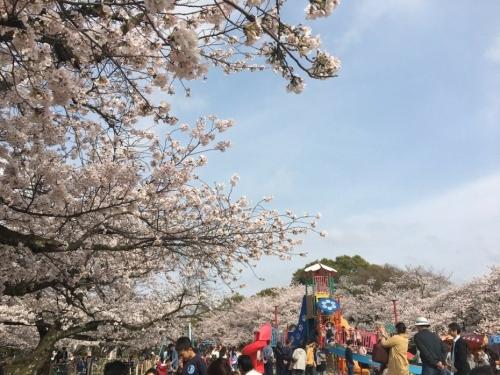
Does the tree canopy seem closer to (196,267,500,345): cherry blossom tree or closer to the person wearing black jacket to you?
(196,267,500,345): cherry blossom tree

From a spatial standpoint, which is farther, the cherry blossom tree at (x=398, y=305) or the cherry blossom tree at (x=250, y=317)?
the cherry blossom tree at (x=250, y=317)

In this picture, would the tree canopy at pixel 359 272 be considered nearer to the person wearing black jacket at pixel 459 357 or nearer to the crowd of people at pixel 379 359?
the crowd of people at pixel 379 359

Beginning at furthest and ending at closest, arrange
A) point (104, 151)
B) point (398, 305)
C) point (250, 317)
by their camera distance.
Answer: point (250, 317) < point (398, 305) < point (104, 151)

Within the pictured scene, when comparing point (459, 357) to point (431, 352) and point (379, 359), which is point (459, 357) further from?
point (379, 359)

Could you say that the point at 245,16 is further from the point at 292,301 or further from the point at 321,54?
the point at 292,301

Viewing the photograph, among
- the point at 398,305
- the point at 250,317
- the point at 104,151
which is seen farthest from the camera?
the point at 250,317

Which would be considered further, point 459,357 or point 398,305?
point 398,305

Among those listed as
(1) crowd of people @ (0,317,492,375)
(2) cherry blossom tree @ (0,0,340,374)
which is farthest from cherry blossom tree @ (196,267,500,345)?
(2) cherry blossom tree @ (0,0,340,374)

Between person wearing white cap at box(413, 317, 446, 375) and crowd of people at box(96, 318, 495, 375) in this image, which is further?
person wearing white cap at box(413, 317, 446, 375)

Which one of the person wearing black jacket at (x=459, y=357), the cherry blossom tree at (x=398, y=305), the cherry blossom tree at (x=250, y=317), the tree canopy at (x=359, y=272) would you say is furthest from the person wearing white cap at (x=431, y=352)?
the cherry blossom tree at (x=250, y=317)

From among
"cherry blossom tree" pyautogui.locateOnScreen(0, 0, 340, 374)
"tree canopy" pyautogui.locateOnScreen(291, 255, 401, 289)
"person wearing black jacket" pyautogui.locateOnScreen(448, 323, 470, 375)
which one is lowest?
"person wearing black jacket" pyautogui.locateOnScreen(448, 323, 470, 375)

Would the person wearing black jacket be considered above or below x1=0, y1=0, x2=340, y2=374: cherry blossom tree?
below

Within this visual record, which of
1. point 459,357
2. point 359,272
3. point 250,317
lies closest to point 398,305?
point 359,272

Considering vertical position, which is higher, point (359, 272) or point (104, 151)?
point (359, 272)
